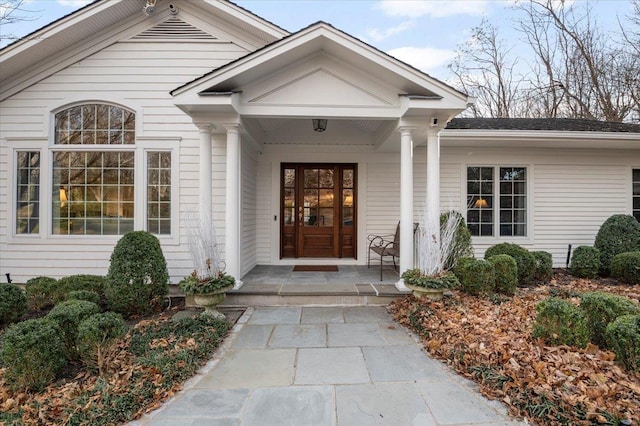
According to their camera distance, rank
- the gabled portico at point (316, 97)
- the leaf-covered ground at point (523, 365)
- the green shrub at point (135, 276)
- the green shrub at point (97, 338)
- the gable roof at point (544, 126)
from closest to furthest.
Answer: the leaf-covered ground at point (523, 365)
the green shrub at point (97, 338)
the green shrub at point (135, 276)
the gabled portico at point (316, 97)
the gable roof at point (544, 126)

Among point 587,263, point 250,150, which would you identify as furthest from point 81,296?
point 587,263

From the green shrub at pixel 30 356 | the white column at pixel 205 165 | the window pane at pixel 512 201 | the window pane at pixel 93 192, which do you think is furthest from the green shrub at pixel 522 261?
the window pane at pixel 93 192

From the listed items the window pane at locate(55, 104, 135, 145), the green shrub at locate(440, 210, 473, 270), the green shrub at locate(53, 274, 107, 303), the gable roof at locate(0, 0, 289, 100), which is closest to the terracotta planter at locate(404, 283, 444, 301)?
the green shrub at locate(440, 210, 473, 270)

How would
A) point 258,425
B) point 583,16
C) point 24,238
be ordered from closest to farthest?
point 258,425 → point 24,238 → point 583,16

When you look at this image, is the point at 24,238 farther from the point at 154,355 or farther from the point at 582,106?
the point at 582,106

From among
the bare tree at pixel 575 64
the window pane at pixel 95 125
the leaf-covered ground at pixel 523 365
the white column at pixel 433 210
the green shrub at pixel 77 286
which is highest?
the bare tree at pixel 575 64

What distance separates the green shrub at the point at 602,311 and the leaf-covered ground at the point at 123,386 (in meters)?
3.72

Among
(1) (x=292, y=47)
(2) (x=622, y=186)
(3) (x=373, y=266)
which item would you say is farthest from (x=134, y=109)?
(2) (x=622, y=186)

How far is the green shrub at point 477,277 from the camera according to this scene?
4.73m

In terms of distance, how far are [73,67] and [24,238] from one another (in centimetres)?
307

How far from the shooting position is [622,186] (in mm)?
7301

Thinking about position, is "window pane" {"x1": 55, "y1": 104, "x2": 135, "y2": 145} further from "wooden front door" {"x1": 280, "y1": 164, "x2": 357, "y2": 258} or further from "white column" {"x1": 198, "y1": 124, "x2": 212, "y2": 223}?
"wooden front door" {"x1": 280, "y1": 164, "x2": 357, "y2": 258}

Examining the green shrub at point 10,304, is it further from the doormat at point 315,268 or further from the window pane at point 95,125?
the doormat at point 315,268

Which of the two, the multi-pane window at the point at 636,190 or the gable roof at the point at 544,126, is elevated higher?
the gable roof at the point at 544,126
